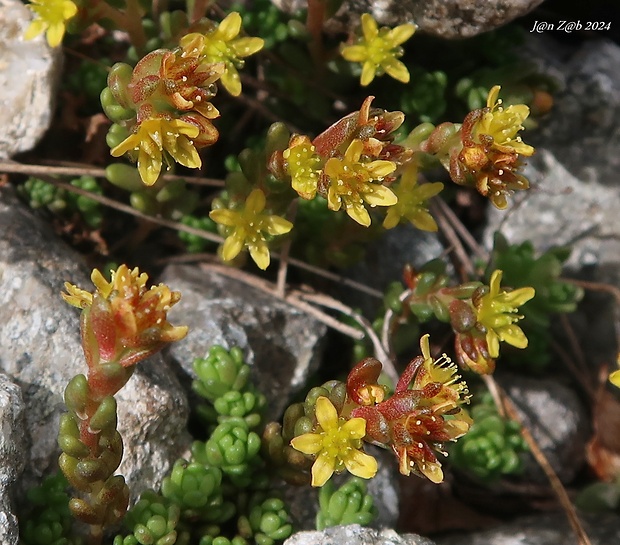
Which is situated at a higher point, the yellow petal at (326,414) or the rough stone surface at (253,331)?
the yellow petal at (326,414)

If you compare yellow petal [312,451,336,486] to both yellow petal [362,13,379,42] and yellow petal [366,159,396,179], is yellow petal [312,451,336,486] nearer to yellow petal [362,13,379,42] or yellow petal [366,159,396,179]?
yellow petal [366,159,396,179]

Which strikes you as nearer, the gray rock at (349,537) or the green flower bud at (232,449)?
the gray rock at (349,537)

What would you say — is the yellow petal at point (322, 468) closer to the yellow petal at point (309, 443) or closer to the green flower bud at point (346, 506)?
the yellow petal at point (309, 443)

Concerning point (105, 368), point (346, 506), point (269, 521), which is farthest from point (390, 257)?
point (105, 368)

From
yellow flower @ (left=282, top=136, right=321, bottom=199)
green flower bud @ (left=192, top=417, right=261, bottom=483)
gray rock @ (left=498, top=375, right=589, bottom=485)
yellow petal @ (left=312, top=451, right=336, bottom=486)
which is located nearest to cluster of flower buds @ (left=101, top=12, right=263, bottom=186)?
yellow flower @ (left=282, top=136, right=321, bottom=199)

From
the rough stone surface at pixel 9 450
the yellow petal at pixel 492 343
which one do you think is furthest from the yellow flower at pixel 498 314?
the rough stone surface at pixel 9 450

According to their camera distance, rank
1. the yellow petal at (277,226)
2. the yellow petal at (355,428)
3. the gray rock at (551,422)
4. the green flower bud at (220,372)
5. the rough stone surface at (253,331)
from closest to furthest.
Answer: the yellow petal at (355,428) < the green flower bud at (220,372) < the yellow petal at (277,226) < the rough stone surface at (253,331) < the gray rock at (551,422)

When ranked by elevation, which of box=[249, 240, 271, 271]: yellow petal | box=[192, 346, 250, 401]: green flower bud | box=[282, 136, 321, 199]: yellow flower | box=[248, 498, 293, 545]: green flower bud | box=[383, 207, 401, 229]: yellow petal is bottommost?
box=[248, 498, 293, 545]: green flower bud
